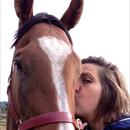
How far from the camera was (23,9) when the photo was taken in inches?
154

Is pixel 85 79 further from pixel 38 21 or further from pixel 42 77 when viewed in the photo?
pixel 42 77

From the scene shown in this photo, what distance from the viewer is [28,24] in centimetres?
382

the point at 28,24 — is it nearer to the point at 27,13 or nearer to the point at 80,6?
the point at 27,13

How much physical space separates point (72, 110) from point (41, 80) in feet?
1.23

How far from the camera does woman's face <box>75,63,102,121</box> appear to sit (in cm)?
403

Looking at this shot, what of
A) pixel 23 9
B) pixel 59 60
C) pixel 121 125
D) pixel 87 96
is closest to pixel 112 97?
pixel 87 96

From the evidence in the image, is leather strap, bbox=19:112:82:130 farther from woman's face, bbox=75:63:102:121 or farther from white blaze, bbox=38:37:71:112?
woman's face, bbox=75:63:102:121

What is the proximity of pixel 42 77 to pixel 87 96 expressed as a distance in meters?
1.00

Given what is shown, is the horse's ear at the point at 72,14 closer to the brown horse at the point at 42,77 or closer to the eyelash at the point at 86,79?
the brown horse at the point at 42,77

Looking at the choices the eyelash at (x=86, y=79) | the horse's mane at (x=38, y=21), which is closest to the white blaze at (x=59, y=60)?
the horse's mane at (x=38, y=21)

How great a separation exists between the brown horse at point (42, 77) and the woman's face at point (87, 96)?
0.54 metres

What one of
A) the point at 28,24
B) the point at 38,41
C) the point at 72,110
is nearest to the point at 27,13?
the point at 28,24

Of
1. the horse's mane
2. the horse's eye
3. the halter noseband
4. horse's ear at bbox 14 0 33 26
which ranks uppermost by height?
horse's ear at bbox 14 0 33 26

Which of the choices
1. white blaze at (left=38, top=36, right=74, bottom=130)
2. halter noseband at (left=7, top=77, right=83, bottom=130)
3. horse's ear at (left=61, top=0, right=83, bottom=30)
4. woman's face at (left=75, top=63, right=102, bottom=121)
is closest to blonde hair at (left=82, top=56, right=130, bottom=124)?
woman's face at (left=75, top=63, right=102, bottom=121)
